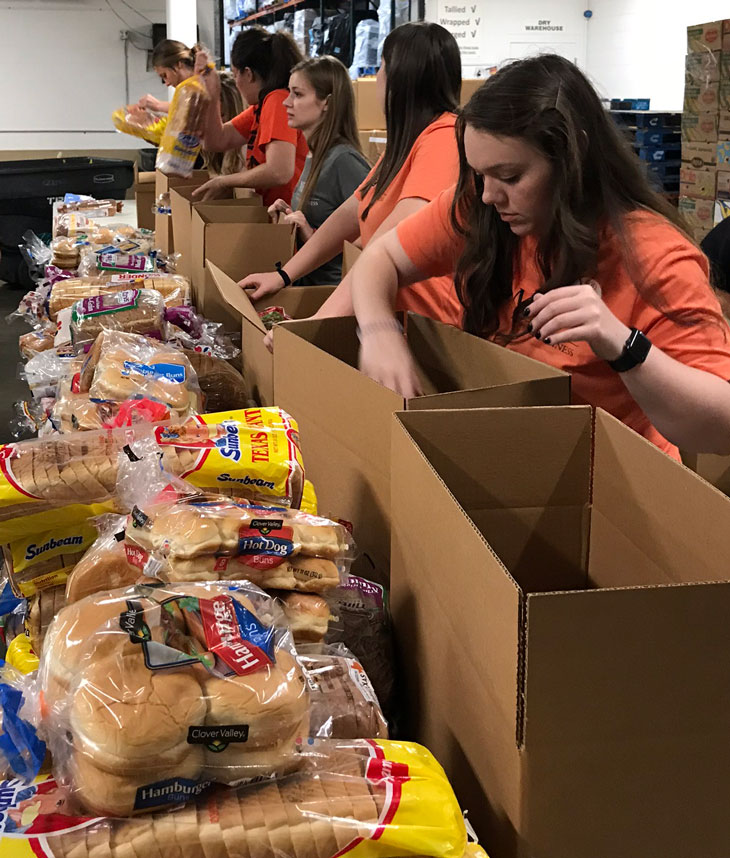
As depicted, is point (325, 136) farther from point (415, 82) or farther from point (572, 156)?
point (572, 156)

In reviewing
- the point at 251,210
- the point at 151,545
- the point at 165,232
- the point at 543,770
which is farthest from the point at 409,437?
the point at 165,232

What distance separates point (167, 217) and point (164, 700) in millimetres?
3507

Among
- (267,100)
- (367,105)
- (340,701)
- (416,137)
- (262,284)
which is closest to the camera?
(340,701)

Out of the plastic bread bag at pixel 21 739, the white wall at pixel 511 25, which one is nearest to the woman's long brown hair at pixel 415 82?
the plastic bread bag at pixel 21 739

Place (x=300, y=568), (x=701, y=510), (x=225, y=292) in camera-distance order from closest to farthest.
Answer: (x=701, y=510), (x=300, y=568), (x=225, y=292)

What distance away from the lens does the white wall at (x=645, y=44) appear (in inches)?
312

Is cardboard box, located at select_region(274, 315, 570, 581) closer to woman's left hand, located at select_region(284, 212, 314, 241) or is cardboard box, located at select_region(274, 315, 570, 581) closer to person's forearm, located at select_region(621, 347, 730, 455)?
person's forearm, located at select_region(621, 347, 730, 455)

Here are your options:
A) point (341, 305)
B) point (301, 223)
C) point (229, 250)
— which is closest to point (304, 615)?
point (341, 305)

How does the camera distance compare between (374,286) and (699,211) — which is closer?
(374,286)

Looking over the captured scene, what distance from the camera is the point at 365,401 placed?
1.20 meters

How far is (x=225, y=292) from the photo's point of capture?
2055 mm

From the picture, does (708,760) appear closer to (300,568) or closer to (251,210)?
(300,568)

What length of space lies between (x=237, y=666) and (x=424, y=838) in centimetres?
19

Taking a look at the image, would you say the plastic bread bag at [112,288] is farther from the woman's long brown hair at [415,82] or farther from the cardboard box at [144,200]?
the cardboard box at [144,200]
